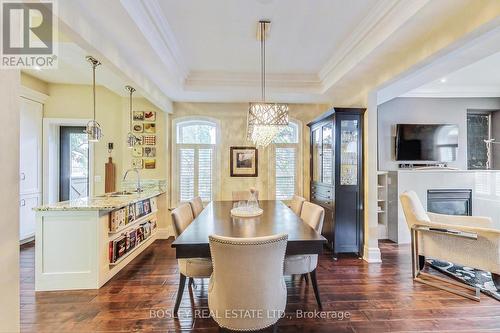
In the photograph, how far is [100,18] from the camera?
2.21 metres

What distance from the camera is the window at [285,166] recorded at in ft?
17.1

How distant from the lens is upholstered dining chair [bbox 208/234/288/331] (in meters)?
1.58

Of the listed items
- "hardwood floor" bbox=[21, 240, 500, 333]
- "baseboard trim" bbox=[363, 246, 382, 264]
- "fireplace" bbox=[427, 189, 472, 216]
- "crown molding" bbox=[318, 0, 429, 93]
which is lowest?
"hardwood floor" bbox=[21, 240, 500, 333]

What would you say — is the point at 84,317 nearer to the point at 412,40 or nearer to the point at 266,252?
the point at 266,252

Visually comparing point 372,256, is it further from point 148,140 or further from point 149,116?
point 149,116

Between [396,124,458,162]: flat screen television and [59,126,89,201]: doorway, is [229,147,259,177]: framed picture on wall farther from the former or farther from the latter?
[59,126,89,201]: doorway

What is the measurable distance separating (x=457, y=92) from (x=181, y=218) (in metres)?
5.84

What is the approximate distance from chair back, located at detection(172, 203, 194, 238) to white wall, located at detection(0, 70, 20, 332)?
1.27 m

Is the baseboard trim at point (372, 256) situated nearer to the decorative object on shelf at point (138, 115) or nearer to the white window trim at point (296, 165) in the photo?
the white window trim at point (296, 165)

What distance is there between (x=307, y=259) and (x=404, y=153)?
3753mm

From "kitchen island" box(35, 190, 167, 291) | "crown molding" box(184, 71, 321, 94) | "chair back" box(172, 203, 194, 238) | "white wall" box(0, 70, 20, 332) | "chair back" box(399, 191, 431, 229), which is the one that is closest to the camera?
"white wall" box(0, 70, 20, 332)

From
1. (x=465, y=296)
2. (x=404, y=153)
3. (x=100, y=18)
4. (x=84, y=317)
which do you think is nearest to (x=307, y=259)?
(x=465, y=296)

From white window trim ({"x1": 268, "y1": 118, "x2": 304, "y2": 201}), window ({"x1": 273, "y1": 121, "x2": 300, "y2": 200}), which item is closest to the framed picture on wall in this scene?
white window trim ({"x1": 268, "y1": 118, "x2": 304, "y2": 201})

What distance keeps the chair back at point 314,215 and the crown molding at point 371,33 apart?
74.2 inches
